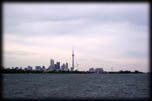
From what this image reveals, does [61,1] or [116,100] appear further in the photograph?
[116,100]

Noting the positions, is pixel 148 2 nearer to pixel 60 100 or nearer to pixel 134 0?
pixel 134 0

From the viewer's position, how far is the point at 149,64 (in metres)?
2.15

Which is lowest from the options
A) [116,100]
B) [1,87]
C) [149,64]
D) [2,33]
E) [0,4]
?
[116,100]

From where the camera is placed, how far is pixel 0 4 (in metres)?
2.18

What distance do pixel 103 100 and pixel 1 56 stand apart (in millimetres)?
1220

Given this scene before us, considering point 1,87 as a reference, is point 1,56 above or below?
above

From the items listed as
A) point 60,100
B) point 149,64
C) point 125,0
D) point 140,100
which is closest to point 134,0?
point 125,0

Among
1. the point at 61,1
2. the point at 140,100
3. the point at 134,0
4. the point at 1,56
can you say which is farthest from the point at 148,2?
the point at 1,56

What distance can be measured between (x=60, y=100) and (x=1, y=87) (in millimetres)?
659

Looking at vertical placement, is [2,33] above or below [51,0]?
below

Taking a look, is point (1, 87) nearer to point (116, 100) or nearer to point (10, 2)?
point (10, 2)

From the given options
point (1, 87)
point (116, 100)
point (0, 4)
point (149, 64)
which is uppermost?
point (0, 4)

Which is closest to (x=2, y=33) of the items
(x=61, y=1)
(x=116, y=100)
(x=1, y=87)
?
(x=1, y=87)

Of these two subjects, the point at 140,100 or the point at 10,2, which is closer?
the point at 10,2
